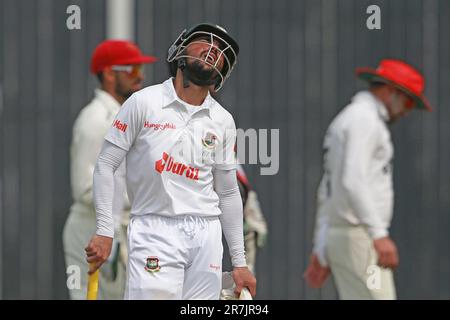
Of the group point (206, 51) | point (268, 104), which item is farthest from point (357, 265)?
point (268, 104)

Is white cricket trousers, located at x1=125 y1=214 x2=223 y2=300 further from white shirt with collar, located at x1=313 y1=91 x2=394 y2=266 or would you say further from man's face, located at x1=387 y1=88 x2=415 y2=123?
man's face, located at x1=387 y1=88 x2=415 y2=123

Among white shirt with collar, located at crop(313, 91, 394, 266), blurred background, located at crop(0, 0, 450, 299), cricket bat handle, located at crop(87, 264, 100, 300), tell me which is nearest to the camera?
cricket bat handle, located at crop(87, 264, 100, 300)

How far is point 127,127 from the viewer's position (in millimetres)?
5867

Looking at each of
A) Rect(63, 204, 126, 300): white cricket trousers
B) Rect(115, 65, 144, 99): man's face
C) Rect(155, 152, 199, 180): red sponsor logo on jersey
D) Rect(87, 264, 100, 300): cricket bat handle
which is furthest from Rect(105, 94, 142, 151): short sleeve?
Rect(115, 65, 144, 99): man's face

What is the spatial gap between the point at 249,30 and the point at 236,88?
0.44 metres

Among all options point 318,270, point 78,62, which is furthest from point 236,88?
point 318,270

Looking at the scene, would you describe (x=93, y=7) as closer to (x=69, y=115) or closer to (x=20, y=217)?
(x=69, y=115)

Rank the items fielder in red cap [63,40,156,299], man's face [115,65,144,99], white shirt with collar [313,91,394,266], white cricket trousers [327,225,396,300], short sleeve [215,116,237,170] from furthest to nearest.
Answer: man's face [115,65,144,99] < fielder in red cap [63,40,156,299] < white cricket trousers [327,225,396,300] < white shirt with collar [313,91,394,266] < short sleeve [215,116,237,170]

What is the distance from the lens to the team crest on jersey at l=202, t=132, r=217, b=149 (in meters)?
5.96

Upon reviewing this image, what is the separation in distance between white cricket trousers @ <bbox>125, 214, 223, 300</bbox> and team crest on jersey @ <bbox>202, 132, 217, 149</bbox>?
12.3 inches

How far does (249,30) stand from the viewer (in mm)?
10438
